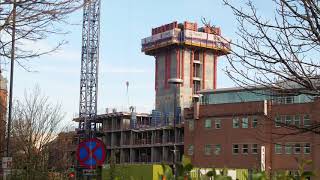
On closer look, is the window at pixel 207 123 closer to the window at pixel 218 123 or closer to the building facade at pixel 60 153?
the window at pixel 218 123

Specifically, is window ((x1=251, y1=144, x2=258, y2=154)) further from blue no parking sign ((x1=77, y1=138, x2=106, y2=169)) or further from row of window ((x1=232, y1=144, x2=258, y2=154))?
blue no parking sign ((x1=77, y1=138, x2=106, y2=169))

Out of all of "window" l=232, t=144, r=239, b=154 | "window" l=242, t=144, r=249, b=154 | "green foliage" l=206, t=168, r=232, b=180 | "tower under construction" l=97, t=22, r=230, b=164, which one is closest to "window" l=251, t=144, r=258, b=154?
"window" l=242, t=144, r=249, b=154

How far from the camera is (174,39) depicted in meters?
109

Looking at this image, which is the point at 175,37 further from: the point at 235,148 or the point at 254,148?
the point at 254,148

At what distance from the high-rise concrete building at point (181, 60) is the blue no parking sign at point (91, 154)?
94313mm

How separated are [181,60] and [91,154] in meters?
99.3

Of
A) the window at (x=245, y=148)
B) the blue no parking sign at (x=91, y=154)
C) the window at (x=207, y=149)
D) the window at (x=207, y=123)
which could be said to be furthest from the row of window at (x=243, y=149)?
the blue no parking sign at (x=91, y=154)

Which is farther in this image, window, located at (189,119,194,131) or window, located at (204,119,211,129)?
window, located at (189,119,194,131)

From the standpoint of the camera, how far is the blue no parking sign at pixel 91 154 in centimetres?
1100

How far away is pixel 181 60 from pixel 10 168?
276 ft

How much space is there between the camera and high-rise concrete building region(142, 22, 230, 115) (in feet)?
359

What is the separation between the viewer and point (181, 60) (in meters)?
110

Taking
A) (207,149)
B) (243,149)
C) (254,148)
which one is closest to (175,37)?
(207,149)

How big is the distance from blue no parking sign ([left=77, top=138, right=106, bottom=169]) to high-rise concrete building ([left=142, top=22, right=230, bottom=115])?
3713 inches
